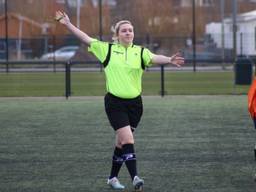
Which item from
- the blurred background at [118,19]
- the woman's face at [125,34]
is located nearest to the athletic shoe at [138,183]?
the woman's face at [125,34]

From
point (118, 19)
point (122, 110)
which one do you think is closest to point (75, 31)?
point (122, 110)

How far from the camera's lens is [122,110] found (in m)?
7.79

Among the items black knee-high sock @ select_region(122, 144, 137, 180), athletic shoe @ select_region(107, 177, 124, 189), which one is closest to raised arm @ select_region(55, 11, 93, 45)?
black knee-high sock @ select_region(122, 144, 137, 180)

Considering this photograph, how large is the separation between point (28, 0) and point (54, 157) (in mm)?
50047

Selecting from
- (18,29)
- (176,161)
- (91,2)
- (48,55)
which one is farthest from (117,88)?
(91,2)

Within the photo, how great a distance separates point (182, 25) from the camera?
5978 cm

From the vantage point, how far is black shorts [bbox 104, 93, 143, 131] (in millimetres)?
7734

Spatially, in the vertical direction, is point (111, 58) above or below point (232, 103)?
above

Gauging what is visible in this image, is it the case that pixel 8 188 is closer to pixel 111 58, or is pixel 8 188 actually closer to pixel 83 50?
pixel 111 58

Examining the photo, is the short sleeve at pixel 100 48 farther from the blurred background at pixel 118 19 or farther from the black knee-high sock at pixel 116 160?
the blurred background at pixel 118 19

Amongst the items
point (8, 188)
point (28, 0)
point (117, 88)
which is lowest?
point (8, 188)

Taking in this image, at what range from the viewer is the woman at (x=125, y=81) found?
7.73 m

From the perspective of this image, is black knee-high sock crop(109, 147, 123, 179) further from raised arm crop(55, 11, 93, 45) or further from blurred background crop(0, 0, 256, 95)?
blurred background crop(0, 0, 256, 95)

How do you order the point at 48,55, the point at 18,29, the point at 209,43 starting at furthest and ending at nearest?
the point at 18,29
the point at 209,43
the point at 48,55
